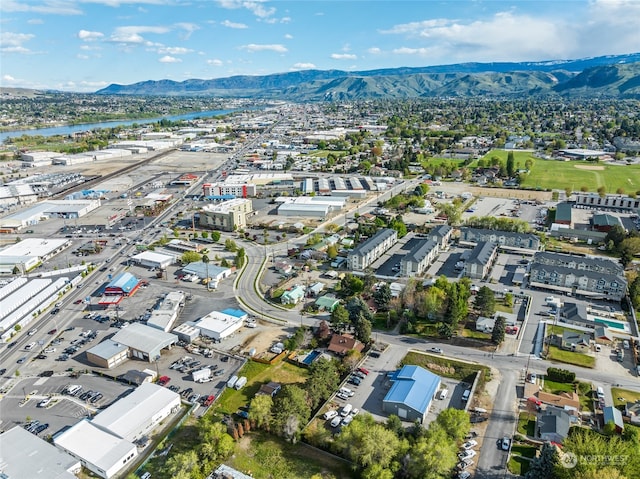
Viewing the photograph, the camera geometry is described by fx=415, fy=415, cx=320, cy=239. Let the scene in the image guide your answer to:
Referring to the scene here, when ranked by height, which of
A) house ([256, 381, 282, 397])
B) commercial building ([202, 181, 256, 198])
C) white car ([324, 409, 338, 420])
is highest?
commercial building ([202, 181, 256, 198])

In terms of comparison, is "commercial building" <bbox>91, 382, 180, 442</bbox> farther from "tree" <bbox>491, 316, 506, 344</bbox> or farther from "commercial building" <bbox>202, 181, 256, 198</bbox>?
"commercial building" <bbox>202, 181, 256, 198</bbox>

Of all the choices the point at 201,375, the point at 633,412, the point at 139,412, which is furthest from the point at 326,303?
the point at 633,412

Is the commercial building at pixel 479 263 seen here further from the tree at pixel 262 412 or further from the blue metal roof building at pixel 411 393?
the tree at pixel 262 412

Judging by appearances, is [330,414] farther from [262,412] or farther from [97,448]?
[97,448]

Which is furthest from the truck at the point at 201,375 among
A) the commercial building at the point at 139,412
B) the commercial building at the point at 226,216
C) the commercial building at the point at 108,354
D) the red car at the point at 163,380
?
the commercial building at the point at 226,216

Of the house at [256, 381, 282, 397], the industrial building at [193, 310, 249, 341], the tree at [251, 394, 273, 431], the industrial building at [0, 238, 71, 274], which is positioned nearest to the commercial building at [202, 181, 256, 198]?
the industrial building at [0, 238, 71, 274]

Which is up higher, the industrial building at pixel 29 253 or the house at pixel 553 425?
the industrial building at pixel 29 253
